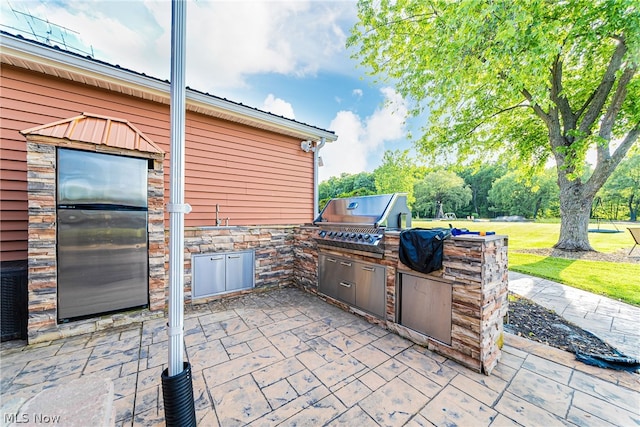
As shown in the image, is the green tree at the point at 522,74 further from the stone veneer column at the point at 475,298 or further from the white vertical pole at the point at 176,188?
the white vertical pole at the point at 176,188

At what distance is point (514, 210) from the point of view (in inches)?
1100

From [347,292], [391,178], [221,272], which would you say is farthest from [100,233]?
[391,178]

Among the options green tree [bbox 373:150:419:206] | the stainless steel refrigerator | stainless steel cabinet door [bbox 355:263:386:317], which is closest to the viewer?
the stainless steel refrigerator

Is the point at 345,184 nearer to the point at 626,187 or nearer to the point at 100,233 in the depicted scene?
the point at 626,187

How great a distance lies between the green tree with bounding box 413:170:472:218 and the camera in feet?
102

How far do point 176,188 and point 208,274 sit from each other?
113 inches

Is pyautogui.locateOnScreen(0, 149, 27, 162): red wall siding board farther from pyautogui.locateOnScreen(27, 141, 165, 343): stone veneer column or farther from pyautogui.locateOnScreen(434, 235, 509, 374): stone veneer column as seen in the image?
pyautogui.locateOnScreen(434, 235, 509, 374): stone veneer column

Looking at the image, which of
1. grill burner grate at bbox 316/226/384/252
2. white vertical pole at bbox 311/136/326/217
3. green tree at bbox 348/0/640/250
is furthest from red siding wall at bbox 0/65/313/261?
green tree at bbox 348/0/640/250

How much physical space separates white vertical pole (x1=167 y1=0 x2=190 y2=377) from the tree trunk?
378 inches

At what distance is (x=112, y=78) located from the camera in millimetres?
3354

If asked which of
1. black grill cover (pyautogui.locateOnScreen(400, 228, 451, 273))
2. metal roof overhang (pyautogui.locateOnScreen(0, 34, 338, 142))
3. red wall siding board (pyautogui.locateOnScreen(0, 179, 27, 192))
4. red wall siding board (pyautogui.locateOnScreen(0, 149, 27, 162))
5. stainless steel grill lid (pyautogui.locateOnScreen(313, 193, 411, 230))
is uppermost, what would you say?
metal roof overhang (pyautogui.locateOnScreen(0, 34, 338, 142))

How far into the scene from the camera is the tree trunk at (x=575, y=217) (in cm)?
654

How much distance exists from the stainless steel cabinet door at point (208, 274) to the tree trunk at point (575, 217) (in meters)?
9.32

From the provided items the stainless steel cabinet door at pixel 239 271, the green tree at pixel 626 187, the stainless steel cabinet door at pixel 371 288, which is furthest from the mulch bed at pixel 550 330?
the green tree at pixel 626 187
